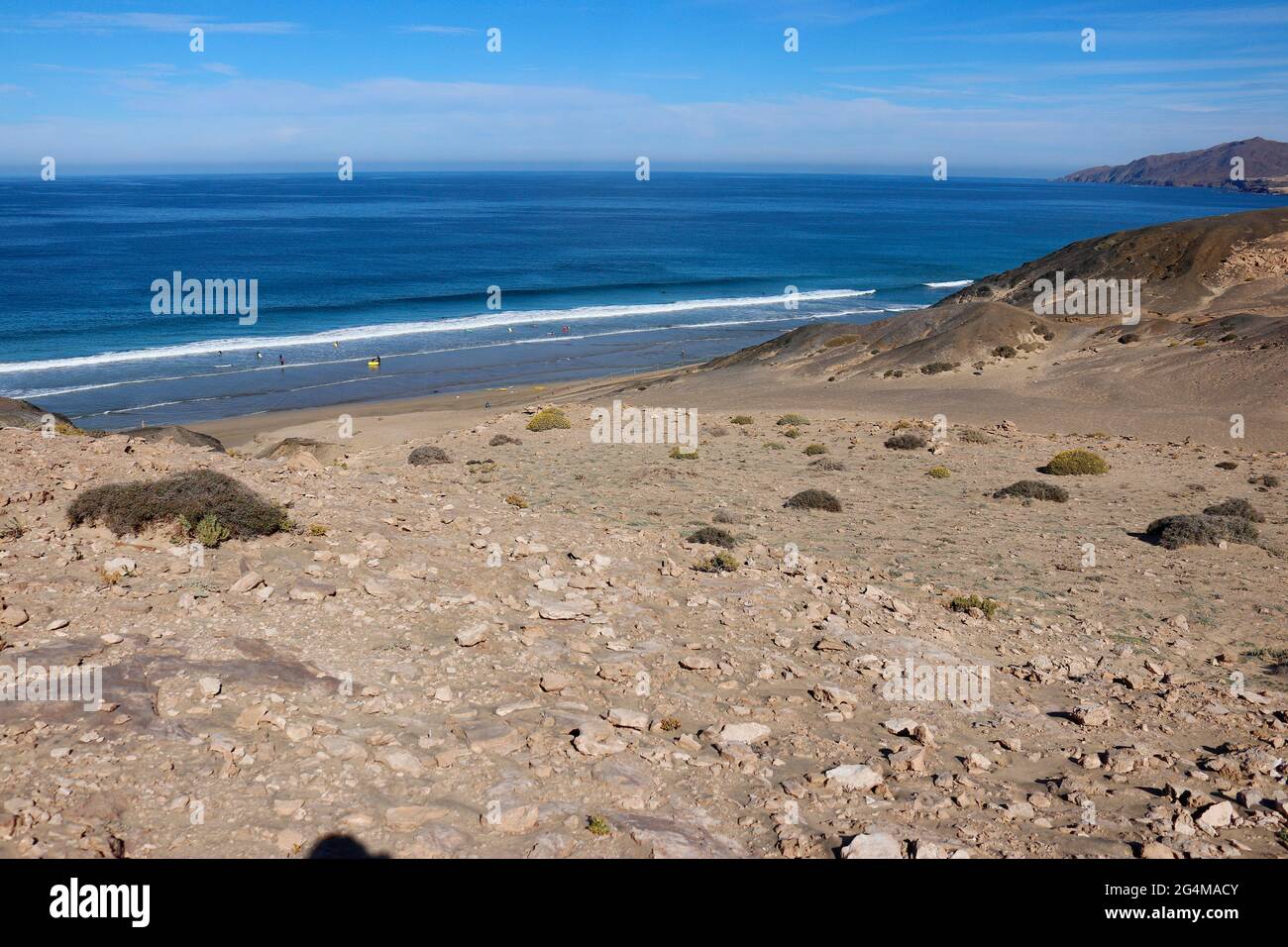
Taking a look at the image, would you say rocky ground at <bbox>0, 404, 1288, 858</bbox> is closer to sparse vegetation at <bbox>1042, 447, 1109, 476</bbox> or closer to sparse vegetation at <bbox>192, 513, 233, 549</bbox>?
sparse vegetation at <bbox>192, 513, 233, 549</bbox>

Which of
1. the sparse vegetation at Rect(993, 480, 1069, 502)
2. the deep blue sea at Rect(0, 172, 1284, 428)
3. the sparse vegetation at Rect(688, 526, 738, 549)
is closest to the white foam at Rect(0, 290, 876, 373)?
the deep blue sea at Rect(0, 172, 1284, 428)

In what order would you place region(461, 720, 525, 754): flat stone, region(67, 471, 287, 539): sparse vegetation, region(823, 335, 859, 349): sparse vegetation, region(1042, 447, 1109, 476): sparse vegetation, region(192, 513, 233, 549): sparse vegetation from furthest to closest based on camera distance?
region(823, 335, 859, 349): sparse vegetation → region(1042, 447, 1109, 476): sparse vegetation → region(67, 471, 287, 539): sparse vegetation → region(192, 513, 233, 549): sparse vegetation → region(461, 720, 525, 754): flat stone

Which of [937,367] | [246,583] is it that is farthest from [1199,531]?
[937,367]

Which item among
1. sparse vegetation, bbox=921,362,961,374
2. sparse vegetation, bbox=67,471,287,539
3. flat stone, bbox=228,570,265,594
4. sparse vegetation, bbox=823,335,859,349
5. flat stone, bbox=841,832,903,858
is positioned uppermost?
sparse vegetation, bbox=823,335,859,349

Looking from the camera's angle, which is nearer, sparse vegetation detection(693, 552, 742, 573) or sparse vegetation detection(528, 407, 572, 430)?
sparse vegetation detection(693, 552, 742, 573)

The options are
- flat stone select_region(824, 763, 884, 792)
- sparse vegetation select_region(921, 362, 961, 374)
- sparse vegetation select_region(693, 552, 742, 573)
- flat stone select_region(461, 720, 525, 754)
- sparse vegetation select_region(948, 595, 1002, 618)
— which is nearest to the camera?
flat stone select_region(824, 763, 884, 792)

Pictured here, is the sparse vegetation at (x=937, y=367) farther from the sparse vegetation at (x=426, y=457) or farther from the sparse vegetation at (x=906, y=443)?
the sparse vegetation at (x=426, y=457)

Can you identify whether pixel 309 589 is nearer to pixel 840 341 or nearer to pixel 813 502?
pixel 813 502
